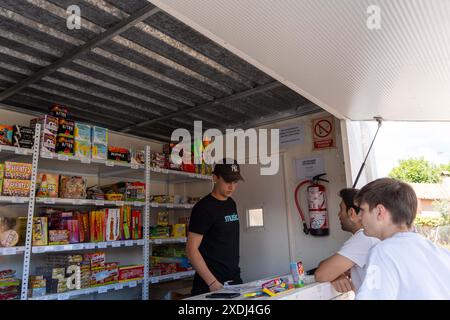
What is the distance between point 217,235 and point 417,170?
18.0 m

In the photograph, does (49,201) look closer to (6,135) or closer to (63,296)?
(6,135)

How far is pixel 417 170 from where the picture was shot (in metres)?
17.8

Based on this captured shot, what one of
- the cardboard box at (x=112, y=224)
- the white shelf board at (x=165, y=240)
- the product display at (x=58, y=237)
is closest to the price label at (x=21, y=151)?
the product display at (x=58, y=237)

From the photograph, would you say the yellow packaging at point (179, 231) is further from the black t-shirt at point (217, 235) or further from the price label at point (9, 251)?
the price label at point (9, 251)

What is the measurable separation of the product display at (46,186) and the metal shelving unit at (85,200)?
8cm

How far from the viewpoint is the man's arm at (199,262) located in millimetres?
2451

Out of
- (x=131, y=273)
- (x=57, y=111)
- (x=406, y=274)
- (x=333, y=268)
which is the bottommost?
(x=131, y=273)

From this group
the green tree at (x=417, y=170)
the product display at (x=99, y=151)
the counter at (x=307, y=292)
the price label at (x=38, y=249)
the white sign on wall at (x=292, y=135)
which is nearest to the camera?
the counter at (x=307, y=292)

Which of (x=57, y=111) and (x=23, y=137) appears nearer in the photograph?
(x=23, y=137)

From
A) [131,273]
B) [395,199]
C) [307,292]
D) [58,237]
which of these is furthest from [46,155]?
[395,199]

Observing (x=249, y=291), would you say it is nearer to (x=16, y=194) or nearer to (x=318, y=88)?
(x=318, y=88)

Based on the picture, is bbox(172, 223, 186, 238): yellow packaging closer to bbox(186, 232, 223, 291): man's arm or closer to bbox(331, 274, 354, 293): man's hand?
bbox(186, 232, 223, 291): man's arm

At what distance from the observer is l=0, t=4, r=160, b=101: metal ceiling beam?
2107 mm

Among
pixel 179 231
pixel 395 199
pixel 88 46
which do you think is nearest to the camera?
pixel 395 199
